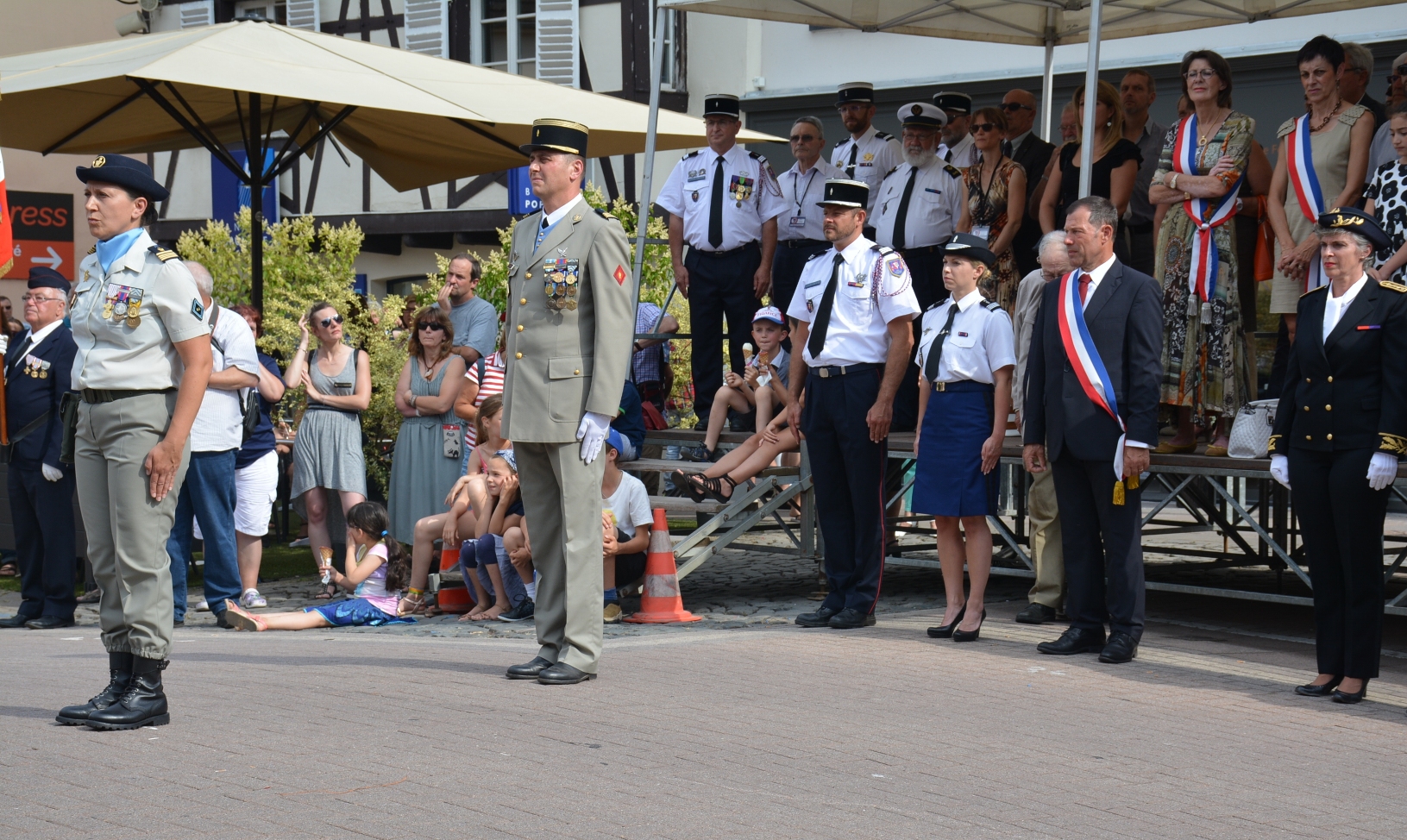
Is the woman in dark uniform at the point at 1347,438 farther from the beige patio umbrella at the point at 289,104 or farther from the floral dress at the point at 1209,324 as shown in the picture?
the beige patio umbrella at the point at 289,104

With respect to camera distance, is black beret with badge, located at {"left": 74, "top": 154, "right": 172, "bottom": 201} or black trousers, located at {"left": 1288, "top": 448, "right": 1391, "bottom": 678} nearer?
black beret with badge, located at {"left": 74, "top": 154, "right": 172, "bottom": 201}

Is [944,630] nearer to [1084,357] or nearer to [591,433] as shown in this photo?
[1084,357]

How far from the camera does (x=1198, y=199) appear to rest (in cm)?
884

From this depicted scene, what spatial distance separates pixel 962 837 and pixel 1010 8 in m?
9.15

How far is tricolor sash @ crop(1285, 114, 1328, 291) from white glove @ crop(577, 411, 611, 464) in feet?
13.3

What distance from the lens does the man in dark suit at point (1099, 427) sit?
7.32m

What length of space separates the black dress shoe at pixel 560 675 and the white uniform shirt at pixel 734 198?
4.99 meters

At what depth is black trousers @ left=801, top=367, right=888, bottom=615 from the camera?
8344 mm

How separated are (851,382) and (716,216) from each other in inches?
118

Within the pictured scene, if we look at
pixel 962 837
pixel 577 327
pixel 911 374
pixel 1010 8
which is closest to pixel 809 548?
pixel 911 374

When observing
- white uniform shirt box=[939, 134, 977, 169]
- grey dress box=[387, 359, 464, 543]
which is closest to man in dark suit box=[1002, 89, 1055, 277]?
white uniform shirt box=[939, 134, 977, 169]

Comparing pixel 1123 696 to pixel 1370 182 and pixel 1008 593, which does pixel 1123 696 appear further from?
pixel 1008 593

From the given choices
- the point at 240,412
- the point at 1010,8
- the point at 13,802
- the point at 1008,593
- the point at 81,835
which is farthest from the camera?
the point at 1010,8

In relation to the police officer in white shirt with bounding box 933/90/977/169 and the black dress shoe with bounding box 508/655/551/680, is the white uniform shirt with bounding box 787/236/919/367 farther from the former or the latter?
the police officer in white shirt with bounding box 933/90/977/169
